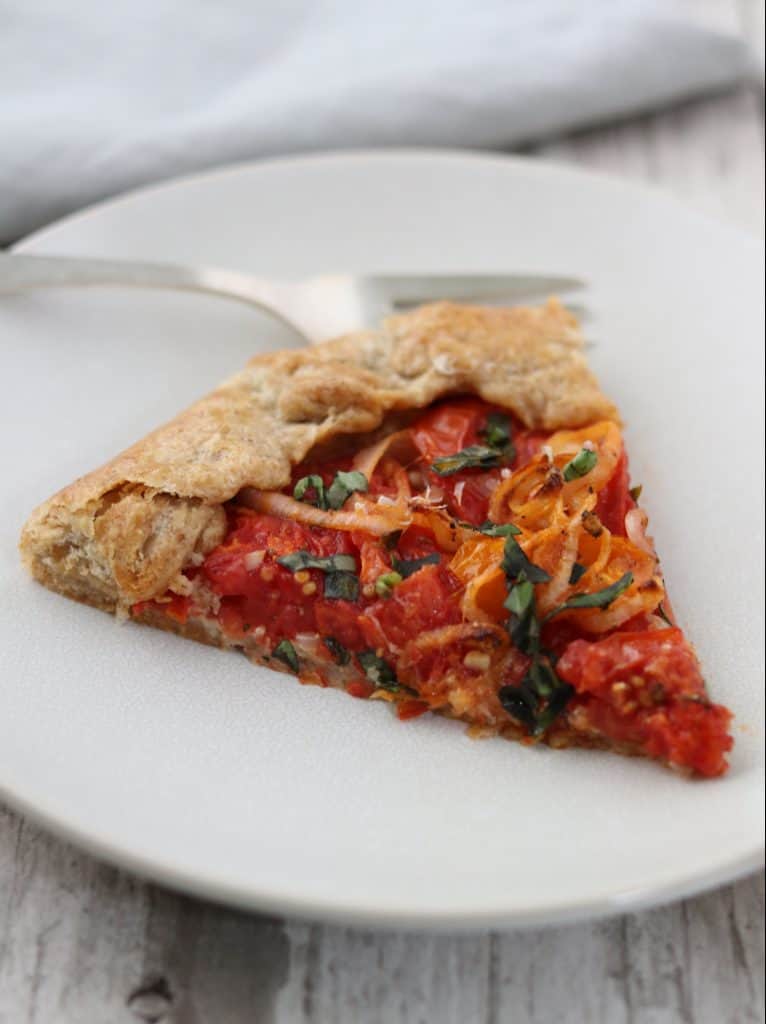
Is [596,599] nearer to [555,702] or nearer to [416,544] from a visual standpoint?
[555,702]

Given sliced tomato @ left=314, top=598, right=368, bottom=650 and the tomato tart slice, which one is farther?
sliced tomato @ left=314, top=598, right=368, bottom=650

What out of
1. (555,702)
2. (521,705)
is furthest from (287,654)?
(555,702)

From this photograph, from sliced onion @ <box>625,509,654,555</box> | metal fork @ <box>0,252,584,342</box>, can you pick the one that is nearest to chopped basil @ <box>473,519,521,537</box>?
sliced onion @ <box>625,509,654,555</box>

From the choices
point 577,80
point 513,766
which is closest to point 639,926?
point 513,766

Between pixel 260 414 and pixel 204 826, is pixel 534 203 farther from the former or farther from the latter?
pixel 204 826

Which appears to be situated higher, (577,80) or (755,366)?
(577,80)

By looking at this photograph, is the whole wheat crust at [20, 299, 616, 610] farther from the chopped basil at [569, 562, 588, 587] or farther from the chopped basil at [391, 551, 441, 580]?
the chopped basil at [569, 562, 588, 587]
